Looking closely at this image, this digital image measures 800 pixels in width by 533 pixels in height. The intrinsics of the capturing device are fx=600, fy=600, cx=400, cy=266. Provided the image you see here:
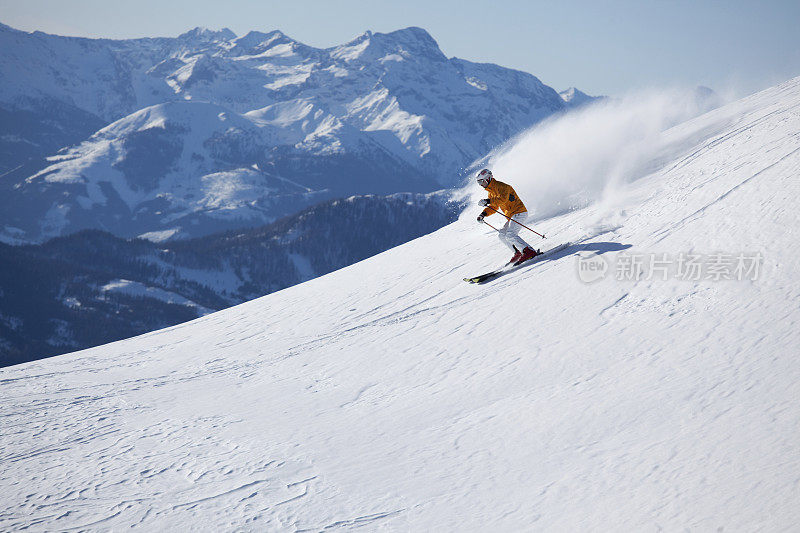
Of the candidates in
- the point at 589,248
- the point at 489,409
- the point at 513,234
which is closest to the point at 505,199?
the point at 513,234

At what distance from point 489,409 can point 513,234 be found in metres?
7.31

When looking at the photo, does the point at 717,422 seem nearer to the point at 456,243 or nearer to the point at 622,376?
the point at 622,376

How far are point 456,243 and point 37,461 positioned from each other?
568 inches

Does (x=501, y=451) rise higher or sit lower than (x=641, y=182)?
lower

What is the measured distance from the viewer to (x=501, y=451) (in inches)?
313

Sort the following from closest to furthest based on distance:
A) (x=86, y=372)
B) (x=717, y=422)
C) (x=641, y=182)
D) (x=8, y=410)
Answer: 1. (x=717, y=422)
2. (x=8, y=410)
3. (x=86, y=372)
4. (x=641, y=182)

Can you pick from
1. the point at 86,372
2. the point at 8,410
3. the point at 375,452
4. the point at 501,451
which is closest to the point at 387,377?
the point at 375,452

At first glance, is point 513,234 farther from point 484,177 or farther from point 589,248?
point 589,248

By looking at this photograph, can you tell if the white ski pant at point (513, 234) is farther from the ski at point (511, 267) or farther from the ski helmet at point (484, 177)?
the ski helmet at point (484, 177)

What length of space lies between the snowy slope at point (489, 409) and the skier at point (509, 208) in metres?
1.05

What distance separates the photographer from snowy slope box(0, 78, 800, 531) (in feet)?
22.6

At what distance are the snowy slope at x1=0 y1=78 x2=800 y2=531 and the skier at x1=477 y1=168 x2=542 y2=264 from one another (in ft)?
3.45

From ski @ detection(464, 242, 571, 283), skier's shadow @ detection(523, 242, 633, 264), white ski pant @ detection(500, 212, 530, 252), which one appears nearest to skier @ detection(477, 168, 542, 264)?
white ski pant @ detection(500, 212, 530, 252)

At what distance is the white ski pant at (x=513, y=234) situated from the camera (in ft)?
50.6
